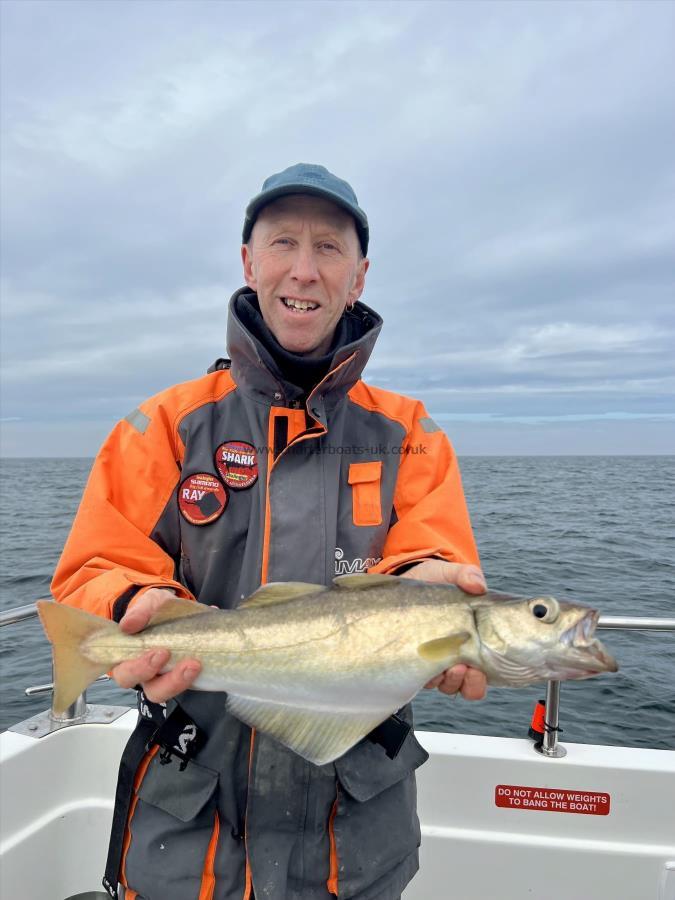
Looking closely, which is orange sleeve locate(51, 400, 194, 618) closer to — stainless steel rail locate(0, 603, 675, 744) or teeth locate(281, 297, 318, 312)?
teeth locate(281, 297, 318, 312)

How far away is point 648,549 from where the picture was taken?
21.6 m

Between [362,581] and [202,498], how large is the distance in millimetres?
868

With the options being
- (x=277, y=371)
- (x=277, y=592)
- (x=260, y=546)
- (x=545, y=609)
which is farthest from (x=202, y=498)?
(x=545, y=609)

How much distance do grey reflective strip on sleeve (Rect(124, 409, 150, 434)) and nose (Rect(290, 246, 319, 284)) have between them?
1.00m

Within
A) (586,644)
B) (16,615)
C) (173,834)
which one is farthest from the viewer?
(16,615)

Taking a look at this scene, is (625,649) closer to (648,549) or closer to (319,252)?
(319,252)

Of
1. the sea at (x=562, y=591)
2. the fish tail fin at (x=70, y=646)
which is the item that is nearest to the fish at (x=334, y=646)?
the fish tail fin at (x=70, y=646)

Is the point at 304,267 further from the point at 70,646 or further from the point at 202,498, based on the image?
the point at 70,646

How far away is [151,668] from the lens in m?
2.63

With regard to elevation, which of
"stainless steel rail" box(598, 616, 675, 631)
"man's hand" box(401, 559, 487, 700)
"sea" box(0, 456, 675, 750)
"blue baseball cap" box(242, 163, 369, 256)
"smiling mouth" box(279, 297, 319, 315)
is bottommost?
"sea" box(0, 456, 675, 750)

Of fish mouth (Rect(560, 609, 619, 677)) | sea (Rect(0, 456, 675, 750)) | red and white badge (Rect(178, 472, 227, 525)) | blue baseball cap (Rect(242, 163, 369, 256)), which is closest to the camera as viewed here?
fish mouth (Rect(560, 609, 619, 677))

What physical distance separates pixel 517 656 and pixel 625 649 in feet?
31.5

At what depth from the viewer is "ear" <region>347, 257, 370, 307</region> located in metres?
3.52

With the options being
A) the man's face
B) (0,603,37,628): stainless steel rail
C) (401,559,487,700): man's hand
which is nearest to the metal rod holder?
(401,559,487,700): man's hand
